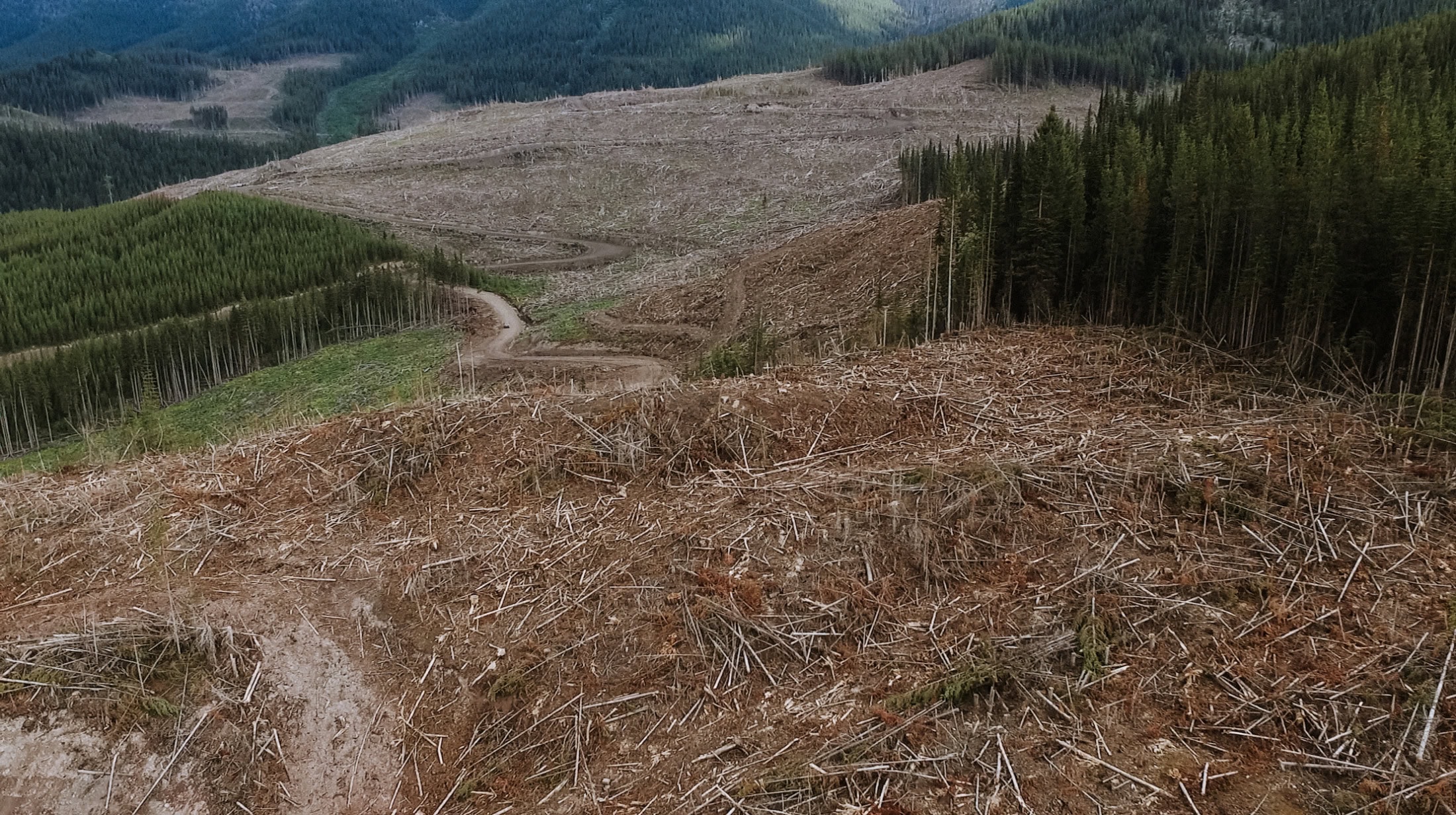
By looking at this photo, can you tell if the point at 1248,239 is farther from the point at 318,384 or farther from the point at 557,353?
the point at 318,384

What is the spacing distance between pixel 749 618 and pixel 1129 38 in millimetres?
125552

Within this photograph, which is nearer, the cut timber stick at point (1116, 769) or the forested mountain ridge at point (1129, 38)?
the cut timber stick at point (1116, 769)

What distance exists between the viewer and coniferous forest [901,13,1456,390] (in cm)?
1211

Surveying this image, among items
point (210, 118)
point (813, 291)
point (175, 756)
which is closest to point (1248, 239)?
point (175, 756)

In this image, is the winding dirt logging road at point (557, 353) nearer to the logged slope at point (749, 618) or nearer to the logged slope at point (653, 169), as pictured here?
the logged slope at point (653, 169)

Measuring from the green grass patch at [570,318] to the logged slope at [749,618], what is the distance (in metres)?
30.9

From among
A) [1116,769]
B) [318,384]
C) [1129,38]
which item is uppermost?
[1129,38]

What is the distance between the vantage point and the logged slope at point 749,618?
6316 mm

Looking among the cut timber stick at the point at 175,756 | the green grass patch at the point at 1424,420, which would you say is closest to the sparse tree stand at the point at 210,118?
the cut timber stick at the point at 175,756

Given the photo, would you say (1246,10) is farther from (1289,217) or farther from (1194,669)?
(1194,669)

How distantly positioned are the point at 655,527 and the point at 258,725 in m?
4.06

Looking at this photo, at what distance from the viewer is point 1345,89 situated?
3497 centimetres

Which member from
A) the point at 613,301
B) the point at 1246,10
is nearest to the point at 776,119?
the point at 613,301

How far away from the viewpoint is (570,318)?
1785 inches
